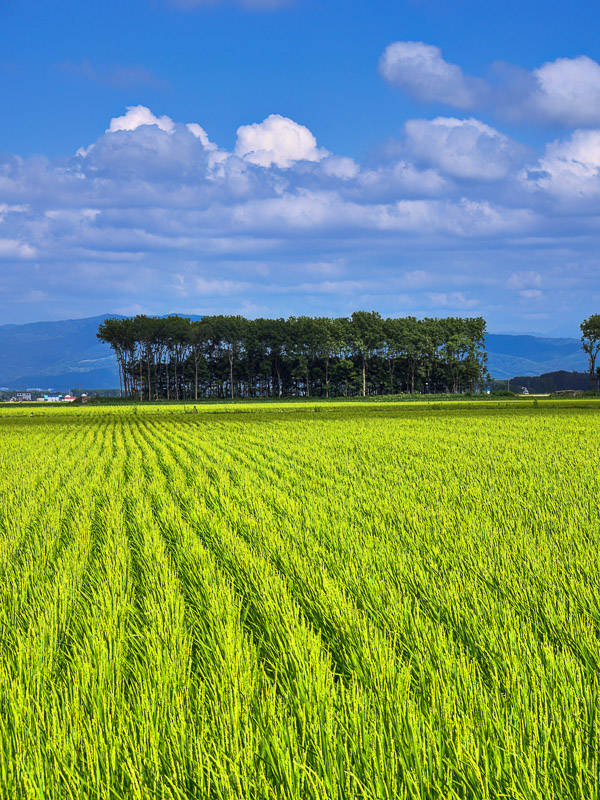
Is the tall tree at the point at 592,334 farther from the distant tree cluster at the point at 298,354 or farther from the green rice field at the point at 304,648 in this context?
the green rice field at the point at 304,648

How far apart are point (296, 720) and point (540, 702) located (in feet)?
3.36

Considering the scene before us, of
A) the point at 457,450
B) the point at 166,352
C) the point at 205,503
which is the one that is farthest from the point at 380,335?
the point at 205,503

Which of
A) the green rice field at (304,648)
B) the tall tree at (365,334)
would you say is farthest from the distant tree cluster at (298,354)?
the green rice field at (304,648)

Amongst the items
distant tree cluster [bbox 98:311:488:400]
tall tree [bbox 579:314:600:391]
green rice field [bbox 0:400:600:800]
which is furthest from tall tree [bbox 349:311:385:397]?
green rice field [bbox 0:400:600:800]

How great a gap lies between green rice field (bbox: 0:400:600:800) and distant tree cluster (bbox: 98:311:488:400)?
89173 millimetres

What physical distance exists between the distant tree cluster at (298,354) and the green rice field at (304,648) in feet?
293

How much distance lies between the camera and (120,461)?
45.9 ft

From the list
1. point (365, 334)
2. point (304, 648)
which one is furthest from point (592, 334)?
point (304, 648)

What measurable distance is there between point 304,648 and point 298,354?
95.1 metres

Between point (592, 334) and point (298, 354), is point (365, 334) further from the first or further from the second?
point (592, 334)

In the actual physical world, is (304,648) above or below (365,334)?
below

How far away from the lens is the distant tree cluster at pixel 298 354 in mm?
96938

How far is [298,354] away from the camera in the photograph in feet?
321

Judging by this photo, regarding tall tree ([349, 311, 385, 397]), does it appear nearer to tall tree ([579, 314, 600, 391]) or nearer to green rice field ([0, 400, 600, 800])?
tall tree ([579, 314, 600, 391])
